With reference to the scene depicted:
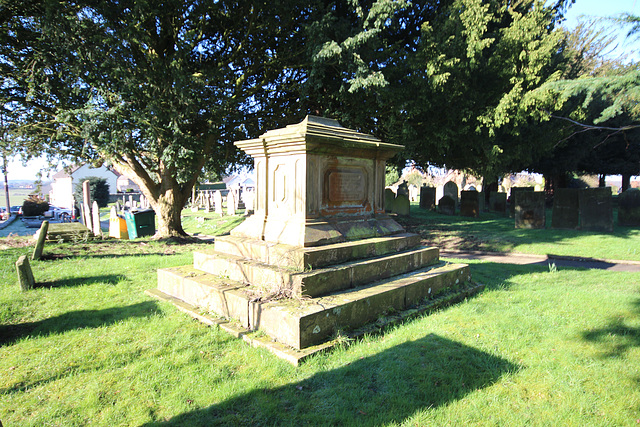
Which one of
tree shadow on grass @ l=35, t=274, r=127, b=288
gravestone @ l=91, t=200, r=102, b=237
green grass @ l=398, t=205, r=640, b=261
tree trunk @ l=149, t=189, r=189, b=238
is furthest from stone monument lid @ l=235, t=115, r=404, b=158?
gravestone @ l=91, t=200, r=102, b=237

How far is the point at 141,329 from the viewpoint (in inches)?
158

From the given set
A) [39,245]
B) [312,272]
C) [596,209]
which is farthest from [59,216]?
[596,209]

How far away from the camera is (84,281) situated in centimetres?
586

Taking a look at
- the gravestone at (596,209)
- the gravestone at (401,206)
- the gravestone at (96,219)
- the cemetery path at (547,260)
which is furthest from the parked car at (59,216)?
the gravestone at (596,209)

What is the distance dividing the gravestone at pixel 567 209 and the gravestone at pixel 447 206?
24.0 ft

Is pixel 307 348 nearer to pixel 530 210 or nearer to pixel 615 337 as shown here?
pixel 615 337

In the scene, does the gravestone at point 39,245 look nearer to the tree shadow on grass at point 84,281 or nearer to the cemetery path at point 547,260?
the tree shadow on grass at point 84,281

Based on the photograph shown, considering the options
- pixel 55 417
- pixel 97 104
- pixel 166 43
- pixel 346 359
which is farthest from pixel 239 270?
pixel 166 43

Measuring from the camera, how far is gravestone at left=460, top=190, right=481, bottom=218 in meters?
18.6

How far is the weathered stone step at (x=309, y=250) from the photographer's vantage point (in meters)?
4.41

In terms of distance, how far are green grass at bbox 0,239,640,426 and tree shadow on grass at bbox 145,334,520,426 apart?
0.04 ft

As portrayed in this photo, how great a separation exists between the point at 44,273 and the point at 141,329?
357 centimetres

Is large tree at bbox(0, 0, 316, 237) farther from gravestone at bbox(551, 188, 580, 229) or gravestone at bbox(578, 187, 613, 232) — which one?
gravestone at bbox(578, 187, 613, 232)

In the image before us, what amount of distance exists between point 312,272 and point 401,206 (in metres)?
15.1
